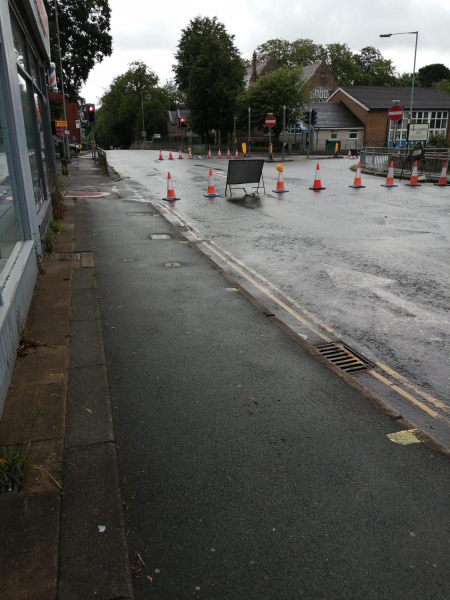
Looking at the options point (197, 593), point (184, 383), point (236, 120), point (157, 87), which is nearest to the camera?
point (197, 593)

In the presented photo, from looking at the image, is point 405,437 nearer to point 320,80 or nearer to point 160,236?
point 160,236

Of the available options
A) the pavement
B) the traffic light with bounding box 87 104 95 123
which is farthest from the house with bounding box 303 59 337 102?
the pavement

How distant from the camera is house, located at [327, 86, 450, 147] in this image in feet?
206

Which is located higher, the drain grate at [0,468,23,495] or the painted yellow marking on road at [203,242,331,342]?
the drain grate at [0,468,23,495]

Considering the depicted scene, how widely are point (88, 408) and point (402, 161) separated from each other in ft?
78.5

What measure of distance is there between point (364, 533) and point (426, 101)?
70877 mm

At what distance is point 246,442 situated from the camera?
3453 mm

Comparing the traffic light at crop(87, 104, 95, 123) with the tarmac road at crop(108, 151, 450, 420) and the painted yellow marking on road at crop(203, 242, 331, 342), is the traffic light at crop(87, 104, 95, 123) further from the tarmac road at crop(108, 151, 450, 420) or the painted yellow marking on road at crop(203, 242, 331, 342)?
the painted yellow marking on road at crop(203, 242, 331, 342)

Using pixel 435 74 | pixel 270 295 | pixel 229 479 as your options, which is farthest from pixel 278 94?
pixel 435 74

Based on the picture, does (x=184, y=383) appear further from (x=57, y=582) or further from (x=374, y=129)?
(x=374, y=129)

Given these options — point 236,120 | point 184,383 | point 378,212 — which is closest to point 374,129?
point 236,120

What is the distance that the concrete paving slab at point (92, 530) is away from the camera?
2.30m

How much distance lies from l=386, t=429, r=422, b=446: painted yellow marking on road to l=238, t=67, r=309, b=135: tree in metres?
50.6

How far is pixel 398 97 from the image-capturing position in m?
66.1
